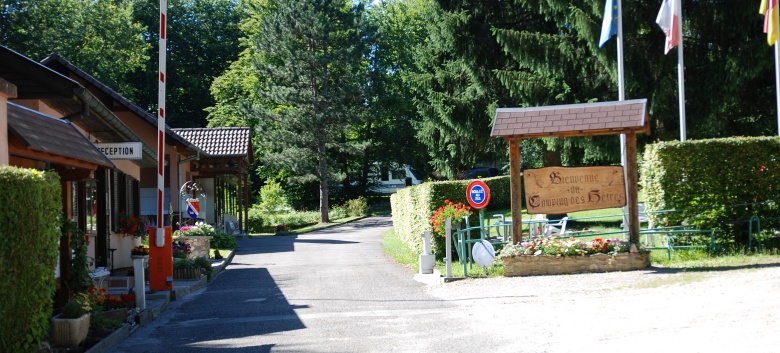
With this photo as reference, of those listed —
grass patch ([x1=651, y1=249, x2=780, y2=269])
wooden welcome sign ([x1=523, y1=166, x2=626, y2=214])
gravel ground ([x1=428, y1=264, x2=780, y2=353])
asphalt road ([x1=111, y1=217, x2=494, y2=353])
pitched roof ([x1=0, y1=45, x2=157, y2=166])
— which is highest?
pitched roof ([x1=0, y1=45, x2=157, y2=166])

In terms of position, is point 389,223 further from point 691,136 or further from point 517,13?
point 691,136

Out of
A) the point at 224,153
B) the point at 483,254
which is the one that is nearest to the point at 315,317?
the point at 483,254

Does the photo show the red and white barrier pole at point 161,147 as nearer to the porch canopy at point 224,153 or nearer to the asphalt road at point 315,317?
the asphalt road at point 315,317

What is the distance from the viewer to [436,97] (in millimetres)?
31266

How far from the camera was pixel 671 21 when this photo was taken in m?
21.2

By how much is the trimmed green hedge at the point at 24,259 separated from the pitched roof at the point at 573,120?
1013 centimetres

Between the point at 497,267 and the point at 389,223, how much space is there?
104 feet

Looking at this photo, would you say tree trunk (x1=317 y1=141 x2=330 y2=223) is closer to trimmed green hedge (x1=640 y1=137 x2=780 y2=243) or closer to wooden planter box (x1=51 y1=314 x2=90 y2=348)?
trimmed green hedge (x1=640 y1=137 x2=780 y2=243)

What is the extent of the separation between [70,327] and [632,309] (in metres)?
6.97

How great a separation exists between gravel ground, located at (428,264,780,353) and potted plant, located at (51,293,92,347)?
4.75 m

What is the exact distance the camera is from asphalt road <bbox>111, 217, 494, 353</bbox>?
396 inches

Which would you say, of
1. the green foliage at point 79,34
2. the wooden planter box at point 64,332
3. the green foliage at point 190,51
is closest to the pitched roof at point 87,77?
the wooden planter box at point 64,332

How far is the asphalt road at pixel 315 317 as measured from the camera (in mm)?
10047

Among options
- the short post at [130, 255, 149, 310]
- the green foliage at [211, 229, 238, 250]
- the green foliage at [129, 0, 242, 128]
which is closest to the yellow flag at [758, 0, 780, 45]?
the short post at [130, 255, 149, 310]
